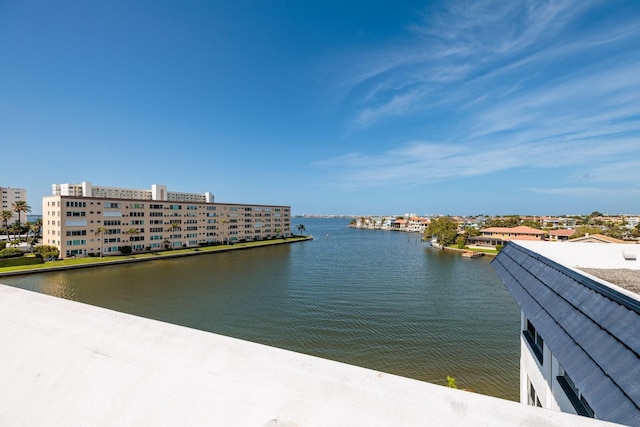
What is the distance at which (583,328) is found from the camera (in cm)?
328

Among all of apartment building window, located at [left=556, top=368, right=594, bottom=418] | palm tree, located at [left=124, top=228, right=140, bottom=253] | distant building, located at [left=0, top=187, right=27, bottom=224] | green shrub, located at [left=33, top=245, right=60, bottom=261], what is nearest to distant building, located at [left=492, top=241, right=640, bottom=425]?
apartment building window, located at [left=556, top=368, right=594, bottom=418]

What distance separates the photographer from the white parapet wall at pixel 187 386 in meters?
1.27

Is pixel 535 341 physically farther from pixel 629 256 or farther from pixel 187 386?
pixel 187 386

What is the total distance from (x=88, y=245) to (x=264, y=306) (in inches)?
1359

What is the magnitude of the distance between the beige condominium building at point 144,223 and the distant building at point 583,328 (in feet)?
164

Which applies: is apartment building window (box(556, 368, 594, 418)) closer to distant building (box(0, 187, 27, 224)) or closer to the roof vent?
the roof vent

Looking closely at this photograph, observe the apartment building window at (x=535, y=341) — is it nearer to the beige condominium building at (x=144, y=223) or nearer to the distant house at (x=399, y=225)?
the beige condominium building at (x=144, y=223)

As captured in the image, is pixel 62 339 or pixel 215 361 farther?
pixel 62 339

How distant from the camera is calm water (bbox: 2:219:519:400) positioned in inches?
576

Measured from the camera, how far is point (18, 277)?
98.2 ft

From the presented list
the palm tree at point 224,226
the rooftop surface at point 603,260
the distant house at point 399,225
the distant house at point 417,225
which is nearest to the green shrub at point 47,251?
the palm tree at point 224,226

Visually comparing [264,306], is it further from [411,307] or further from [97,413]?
[97,413]

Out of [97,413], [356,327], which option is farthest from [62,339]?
[356,327]

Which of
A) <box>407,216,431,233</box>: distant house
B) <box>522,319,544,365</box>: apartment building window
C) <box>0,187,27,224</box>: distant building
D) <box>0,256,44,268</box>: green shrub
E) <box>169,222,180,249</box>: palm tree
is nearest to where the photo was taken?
<box>522,319,544,365</box>: apartment building window
